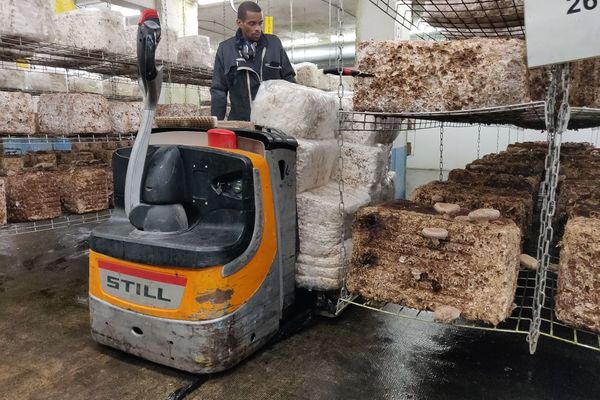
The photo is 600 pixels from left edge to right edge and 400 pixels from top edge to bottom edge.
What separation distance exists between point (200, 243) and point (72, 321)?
127cm

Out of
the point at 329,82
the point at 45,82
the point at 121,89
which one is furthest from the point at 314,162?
the point at 121,89

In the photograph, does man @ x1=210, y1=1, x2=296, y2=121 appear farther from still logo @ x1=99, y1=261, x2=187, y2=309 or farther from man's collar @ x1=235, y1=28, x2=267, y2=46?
still logo @ x1=99, y1=261, x2=187, y2=309

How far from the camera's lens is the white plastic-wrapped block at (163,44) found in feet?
12.3

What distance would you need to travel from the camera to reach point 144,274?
71.9 inches

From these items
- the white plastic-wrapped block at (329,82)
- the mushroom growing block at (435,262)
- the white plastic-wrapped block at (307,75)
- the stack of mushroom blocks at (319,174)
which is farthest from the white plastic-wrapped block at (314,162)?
the white plastic-wrapped block at (329,82)

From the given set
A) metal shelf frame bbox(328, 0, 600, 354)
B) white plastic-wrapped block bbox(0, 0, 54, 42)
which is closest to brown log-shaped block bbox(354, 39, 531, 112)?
metal shelf frame bbox(328, 0, 600, 354)

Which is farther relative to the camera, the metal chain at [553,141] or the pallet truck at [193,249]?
the pallet truck at [193,249]

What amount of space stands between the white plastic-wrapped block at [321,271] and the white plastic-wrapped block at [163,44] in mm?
2644

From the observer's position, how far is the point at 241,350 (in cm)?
188

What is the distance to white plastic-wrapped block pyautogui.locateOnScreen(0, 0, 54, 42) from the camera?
8.86 ft

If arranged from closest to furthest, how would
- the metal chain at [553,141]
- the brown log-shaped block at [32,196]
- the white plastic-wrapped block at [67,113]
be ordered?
the metal chain at [553,141] < the brown log-shaped block at [32,196] < the white plastic-wrapped block at [67,113]

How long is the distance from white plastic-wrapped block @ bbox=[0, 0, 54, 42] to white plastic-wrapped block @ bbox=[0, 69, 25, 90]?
2312 mm

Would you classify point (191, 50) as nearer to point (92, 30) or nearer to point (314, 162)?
point (92, 30)

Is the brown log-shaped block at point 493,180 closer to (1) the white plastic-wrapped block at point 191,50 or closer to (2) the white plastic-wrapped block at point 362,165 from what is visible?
(2) the white plastic-wrapped block at point 362,165
